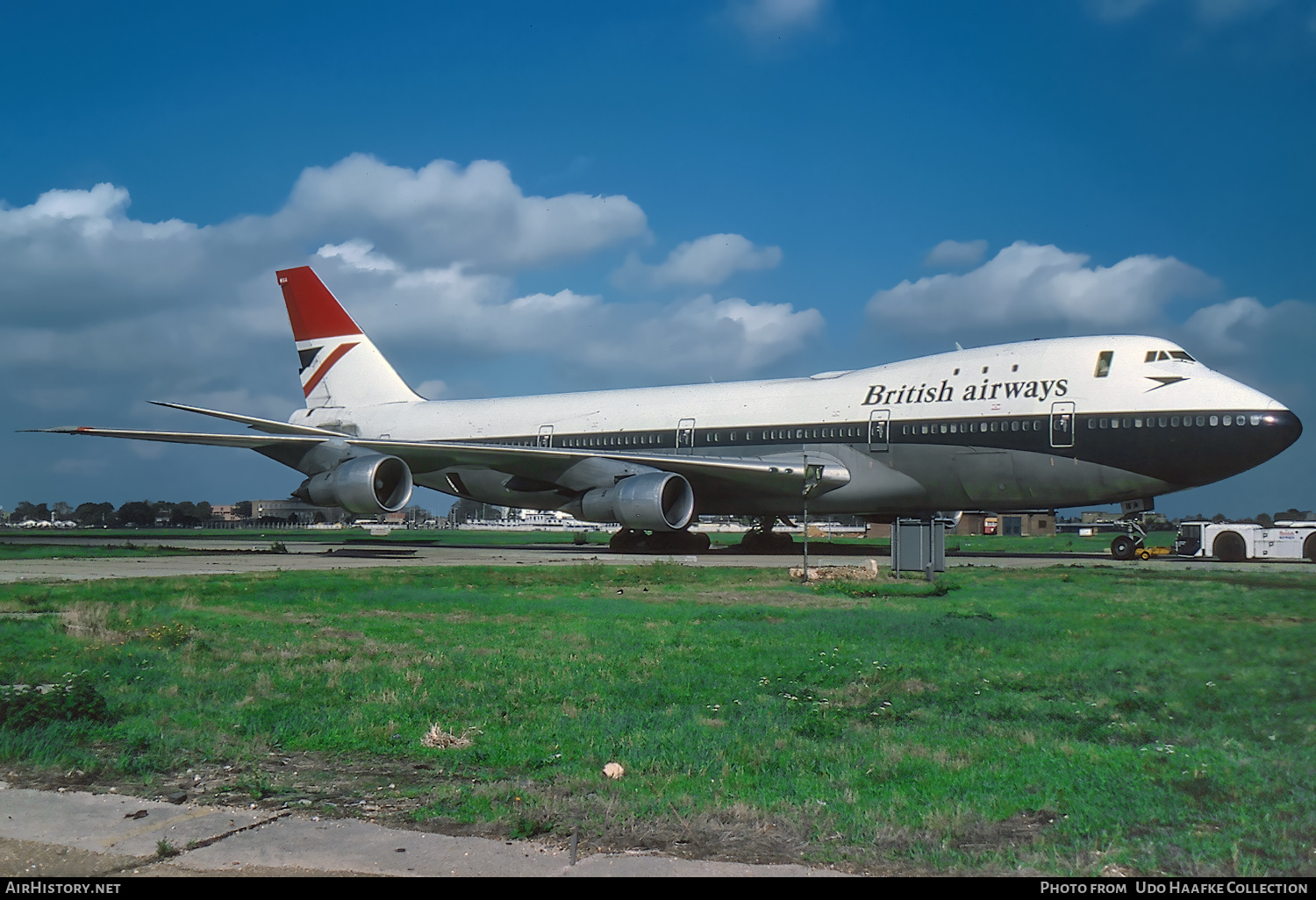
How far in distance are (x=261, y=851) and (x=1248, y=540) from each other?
1008 inches

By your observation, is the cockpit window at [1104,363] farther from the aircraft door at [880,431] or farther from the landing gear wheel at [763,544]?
the landing gear wheel at [763,544]

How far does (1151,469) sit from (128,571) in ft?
63.8

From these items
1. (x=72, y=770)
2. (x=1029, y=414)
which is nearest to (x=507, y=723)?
(x=72, y=770)

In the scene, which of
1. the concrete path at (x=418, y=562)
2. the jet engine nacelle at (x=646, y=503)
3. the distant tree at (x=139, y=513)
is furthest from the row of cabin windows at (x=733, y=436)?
the distant tree at (x=139, y=513)

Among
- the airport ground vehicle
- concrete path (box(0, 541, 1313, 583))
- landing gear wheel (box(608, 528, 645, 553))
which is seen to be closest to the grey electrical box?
concrete path (box(0, 541, 1313, 583))

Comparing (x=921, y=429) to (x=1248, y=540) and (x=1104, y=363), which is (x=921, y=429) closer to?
(x=1104, y=363)

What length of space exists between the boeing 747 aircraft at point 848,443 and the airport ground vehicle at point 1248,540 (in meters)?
5.18

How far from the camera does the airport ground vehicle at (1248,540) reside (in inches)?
884

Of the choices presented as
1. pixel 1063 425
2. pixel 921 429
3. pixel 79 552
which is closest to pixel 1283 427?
pixel 1063 425

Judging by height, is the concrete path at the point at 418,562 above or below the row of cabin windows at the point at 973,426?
below

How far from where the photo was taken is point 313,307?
103 feet

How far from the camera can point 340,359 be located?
3169 cm

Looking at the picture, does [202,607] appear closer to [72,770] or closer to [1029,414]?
[72,770]

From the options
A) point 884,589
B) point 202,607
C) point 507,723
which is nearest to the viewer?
point 507,723
